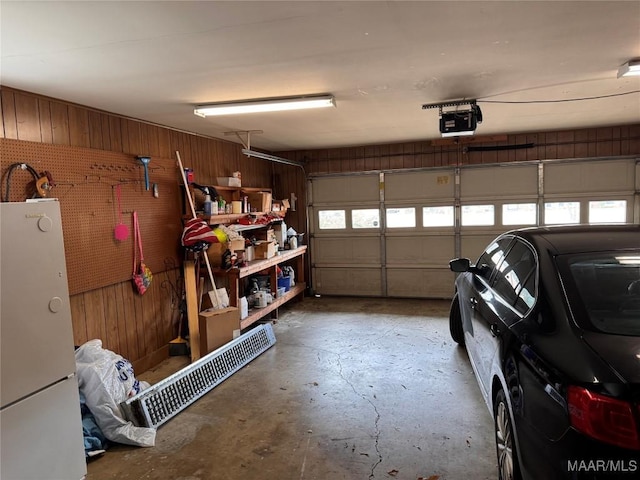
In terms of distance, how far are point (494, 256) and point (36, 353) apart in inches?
115

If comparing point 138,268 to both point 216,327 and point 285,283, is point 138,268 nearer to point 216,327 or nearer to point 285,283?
point 216,327

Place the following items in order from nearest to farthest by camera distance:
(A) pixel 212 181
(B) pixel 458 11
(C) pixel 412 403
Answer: (B) pixel 458 11, (C) pixel 412 403, (A) pixel 212 181

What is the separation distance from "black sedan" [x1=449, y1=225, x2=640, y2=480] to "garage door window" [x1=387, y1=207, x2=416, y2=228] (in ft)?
13.1

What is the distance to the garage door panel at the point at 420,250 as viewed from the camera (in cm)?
642

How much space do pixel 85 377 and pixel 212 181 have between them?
299 cm

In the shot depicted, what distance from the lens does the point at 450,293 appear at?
21.0 feet

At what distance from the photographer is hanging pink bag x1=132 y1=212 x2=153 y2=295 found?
3.80 metres

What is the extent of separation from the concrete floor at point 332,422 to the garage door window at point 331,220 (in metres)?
2.70

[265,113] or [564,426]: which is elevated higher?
[265,113]

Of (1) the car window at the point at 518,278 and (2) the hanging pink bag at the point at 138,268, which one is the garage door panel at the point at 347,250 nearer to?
(2) the hanging pink bag at the point at 138,268

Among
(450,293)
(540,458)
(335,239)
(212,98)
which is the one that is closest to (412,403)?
(540,458)

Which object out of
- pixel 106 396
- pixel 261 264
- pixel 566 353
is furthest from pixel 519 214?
pixel 106 396

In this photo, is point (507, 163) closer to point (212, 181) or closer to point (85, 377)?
point (212, 181)

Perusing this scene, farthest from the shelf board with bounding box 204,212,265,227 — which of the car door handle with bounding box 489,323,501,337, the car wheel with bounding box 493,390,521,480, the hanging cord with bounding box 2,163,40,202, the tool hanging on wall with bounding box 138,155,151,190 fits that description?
the car wheel with bounding box 493,390,521,480
